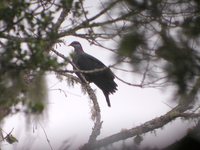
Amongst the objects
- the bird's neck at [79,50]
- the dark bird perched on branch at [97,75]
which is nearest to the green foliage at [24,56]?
the dark bird perched on branch at [97,75]

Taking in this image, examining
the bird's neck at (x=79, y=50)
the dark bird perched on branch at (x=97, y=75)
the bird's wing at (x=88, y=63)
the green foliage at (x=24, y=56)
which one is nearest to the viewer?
the green foliage at (x=24, y=56)

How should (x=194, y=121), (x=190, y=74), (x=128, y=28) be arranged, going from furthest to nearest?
(x=194, y=121)
(x=128, y=28)
(x=190, y=74)

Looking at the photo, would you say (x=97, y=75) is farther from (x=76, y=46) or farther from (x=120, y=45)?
(x=120, y=45)

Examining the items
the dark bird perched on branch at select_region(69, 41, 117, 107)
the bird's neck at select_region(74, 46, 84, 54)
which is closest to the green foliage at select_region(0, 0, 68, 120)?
the dark bird perched on branch at select_region(69, 41, 117, 107)

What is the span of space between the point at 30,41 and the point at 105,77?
10.7 ft

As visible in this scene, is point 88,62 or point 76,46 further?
point 76,46

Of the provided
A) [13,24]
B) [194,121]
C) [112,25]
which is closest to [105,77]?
[194,121]

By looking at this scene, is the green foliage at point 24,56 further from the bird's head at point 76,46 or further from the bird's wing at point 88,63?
the bird's head at point 76,46

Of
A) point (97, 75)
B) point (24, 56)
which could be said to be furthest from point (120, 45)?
point (97, 75)

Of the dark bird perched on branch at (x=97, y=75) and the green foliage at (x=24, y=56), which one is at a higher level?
the dark bird perched on branch at (x=97, y=75)

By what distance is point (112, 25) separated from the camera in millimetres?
4203

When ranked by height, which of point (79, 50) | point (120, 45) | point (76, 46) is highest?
point (76, 46)

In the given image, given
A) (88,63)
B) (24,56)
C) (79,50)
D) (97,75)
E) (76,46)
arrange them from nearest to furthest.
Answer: (24,56)
(97,75)
(88,63)
(79,50)
(76,46)

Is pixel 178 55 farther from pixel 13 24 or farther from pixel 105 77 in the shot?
pixel 105 77
